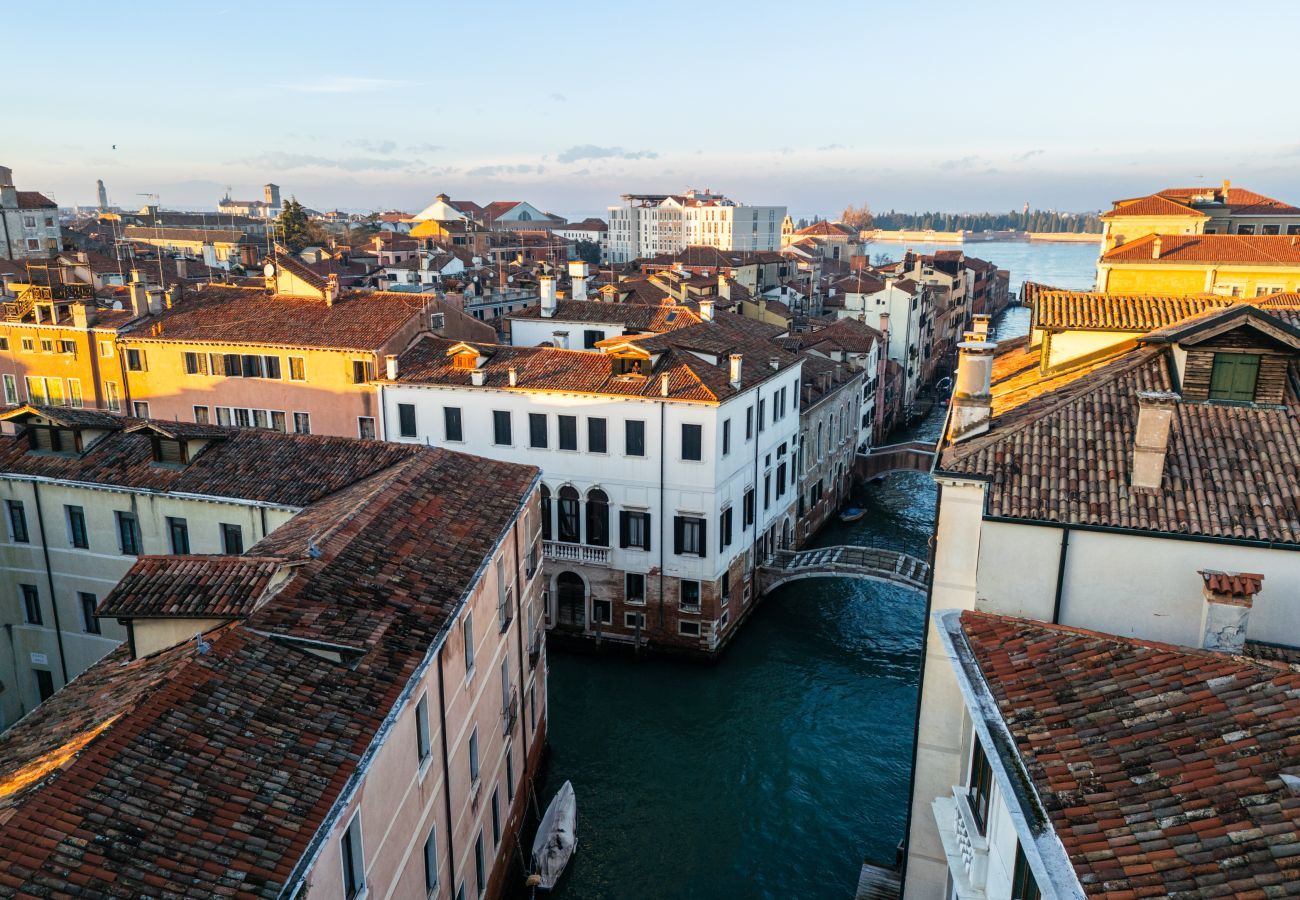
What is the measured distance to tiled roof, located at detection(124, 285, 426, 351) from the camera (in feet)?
101

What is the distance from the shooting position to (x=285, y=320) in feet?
107

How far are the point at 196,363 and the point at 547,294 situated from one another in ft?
42.2

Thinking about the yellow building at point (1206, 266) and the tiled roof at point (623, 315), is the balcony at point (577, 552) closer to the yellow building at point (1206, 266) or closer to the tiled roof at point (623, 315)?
the tiled roof at point (623, 315)

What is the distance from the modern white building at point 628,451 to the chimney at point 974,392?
11.8 meters

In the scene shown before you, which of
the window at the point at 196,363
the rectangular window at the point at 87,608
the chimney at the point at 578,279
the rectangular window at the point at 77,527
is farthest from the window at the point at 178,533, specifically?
the chimney at the point at 578,279

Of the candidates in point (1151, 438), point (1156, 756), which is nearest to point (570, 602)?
point (1151, 438)

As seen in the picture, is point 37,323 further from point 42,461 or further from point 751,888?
point 751,888

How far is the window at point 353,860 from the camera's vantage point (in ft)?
30.9

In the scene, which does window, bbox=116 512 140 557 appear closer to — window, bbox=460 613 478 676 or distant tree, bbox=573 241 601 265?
window, bbox=460 613 478 676

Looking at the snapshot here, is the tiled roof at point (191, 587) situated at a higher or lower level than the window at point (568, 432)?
higher

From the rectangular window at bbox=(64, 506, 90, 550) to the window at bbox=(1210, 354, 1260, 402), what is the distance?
68.7 ft

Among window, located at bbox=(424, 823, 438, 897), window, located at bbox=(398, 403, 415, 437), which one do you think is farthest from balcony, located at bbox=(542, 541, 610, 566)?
window, located at bbox=(424, 823, 438, 897)

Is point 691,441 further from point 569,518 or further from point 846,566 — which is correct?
point 846,566

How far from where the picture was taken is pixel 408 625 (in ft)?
39.6
